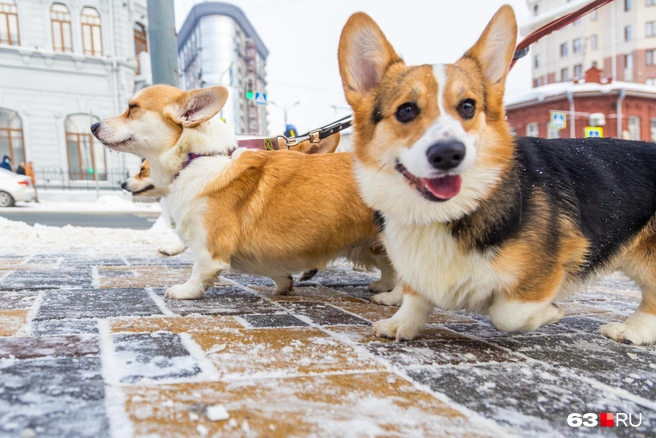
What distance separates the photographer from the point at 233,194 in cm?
307

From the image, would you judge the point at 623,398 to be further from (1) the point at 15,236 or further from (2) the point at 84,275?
(1) the point at 15,236

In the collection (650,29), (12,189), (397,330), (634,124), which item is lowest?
(397,330)

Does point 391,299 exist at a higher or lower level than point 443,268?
lower

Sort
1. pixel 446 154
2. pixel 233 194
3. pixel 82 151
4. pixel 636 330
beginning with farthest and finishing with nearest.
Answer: pixel 82 151 → pixel 233 194 → pixel 636 330 → pixel 446 154

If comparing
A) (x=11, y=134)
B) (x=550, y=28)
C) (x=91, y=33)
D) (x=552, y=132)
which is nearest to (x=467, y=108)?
(x=550, y=28)

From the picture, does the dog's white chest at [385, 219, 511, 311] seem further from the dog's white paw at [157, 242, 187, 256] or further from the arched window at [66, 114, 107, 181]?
the arched window at [66, 114, 107, 181]

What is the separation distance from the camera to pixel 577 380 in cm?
160

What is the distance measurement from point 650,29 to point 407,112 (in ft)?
171

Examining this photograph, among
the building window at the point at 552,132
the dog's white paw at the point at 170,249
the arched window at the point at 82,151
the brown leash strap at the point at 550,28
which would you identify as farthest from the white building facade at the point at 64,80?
the brown leash strap at the point at 550,28

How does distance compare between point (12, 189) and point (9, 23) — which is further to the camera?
point (9, 23)

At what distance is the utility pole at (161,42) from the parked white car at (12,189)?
39.7 feet

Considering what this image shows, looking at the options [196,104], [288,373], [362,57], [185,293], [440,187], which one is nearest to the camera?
[288,373]

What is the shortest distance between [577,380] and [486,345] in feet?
1.51

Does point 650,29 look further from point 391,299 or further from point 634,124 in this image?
point 391,299
